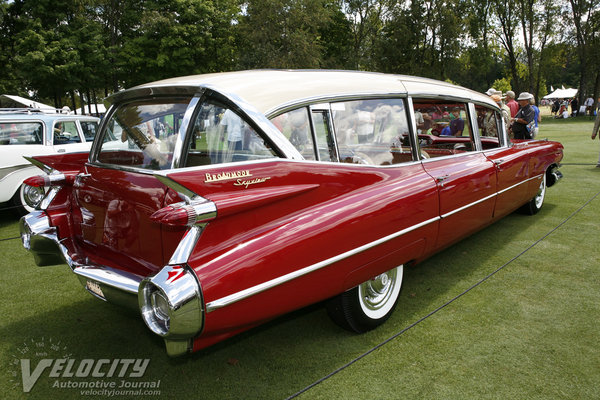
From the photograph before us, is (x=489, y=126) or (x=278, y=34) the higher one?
(x=278, y=34)

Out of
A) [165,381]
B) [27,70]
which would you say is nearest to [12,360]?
[165,381]

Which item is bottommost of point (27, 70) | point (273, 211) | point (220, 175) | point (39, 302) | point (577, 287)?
point (577, 287)

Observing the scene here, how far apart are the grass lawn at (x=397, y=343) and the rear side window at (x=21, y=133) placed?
11.3 ft

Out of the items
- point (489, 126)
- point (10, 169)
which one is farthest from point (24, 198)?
point (489, 126)

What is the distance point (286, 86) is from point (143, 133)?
0.98 m

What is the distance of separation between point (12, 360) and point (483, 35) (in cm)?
3635

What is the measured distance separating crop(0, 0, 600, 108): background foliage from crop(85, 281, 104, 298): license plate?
2364 centimetres

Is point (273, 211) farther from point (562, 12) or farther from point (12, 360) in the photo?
point (562, 12)

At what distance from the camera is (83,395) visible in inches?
95.7

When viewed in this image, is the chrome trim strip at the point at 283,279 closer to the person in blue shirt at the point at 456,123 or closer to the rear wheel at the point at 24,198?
the person in blue shirt at the point at 456,123

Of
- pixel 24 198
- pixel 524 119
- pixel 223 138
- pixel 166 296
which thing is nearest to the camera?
pixel 166 296

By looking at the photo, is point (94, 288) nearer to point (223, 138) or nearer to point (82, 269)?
point (82, 269)

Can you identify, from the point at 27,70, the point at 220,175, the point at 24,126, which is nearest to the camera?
the point at 220,175

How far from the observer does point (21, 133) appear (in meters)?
6.93
